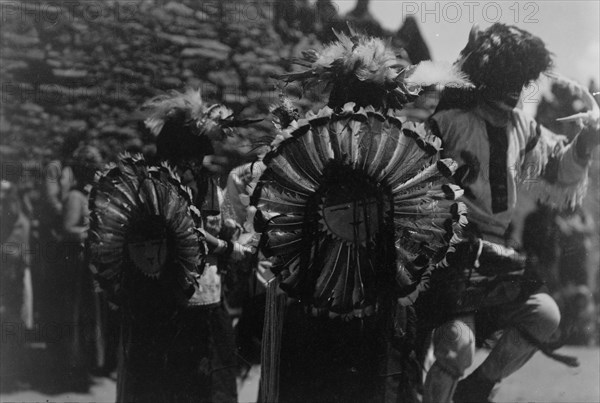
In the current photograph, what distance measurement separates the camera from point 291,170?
2.88m

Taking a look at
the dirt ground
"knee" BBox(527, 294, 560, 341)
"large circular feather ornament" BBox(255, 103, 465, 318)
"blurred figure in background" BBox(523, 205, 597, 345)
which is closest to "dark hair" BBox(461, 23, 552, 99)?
"large circular feather ornament" BBox(255, 103, 465, 318)

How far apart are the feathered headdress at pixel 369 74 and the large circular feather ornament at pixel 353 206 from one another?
3.6 inches

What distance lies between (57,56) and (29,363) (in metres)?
1.58

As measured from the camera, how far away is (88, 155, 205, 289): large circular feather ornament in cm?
321

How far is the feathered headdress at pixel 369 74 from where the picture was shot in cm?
291

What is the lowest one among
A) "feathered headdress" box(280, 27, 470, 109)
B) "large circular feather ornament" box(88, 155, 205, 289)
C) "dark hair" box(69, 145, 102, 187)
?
"large circular feather ornament" box(88, 155, 205, 289)

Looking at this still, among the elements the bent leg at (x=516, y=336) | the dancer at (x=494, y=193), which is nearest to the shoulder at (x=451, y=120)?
the dancer at (x=494, y=193)

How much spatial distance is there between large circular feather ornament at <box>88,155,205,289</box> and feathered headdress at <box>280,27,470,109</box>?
0.83m

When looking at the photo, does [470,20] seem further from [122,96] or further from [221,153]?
[122,96]

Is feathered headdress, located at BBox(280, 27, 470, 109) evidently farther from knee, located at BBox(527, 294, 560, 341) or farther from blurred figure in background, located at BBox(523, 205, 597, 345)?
knee, located at BBox(527, 294, 560, 341)

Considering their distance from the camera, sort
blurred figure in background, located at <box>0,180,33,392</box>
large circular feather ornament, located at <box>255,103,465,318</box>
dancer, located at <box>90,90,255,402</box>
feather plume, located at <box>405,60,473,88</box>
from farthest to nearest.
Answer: blurred figure in background, located at <box>0,180,33,392</box>, dancer, located at <box>90,90,255,402</box>, feather plume, located at <box>405,60,473,88</box>, large circular feather ornament, located at <box>255,103,465,318</box>

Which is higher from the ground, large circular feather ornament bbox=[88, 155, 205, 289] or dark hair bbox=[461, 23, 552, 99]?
dark hair bbox=[461, 23, 552, 99]

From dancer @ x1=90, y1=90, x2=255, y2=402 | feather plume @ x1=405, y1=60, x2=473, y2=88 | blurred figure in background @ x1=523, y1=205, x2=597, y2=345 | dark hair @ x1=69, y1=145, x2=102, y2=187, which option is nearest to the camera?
feather plume @ x1=405, y1=60, x2=473, y2=88

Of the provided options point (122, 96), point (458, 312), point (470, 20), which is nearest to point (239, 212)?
point (122, 96)
